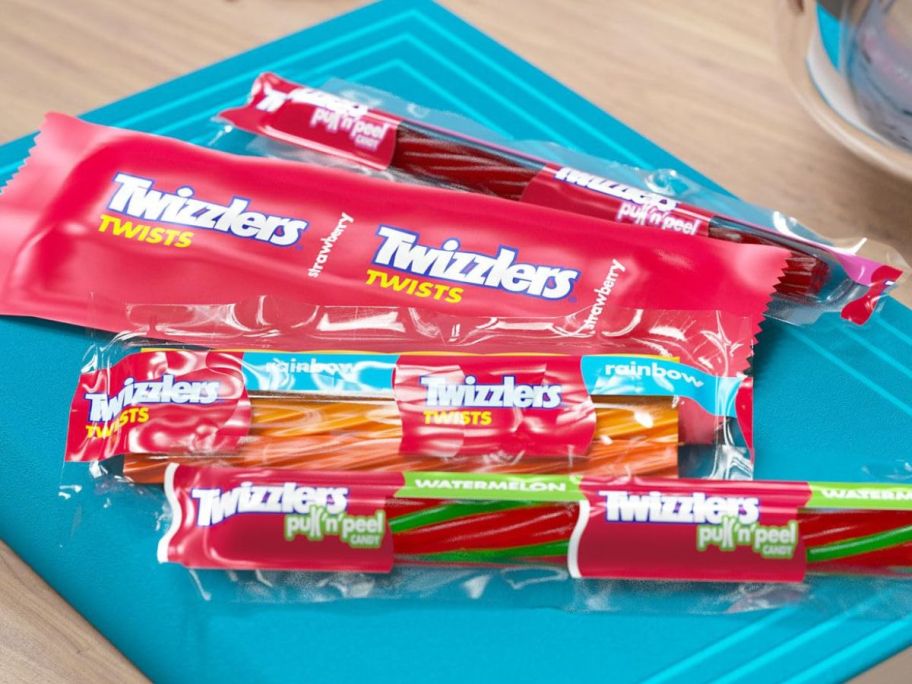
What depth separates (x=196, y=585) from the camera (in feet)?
1.77

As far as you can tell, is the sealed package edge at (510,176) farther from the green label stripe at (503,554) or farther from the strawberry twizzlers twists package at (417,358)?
the green label stripe at (503,554)

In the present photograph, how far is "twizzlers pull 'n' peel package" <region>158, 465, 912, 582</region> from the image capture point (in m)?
0.53

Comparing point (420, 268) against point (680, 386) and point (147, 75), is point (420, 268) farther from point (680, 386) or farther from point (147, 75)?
point (147, 75)

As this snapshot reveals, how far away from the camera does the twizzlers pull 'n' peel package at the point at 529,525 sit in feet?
1.73

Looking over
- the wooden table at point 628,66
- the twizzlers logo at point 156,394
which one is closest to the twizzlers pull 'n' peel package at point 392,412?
the twizzlers logo at point 156,394

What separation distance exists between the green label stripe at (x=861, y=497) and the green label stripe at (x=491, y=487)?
106 millimetres

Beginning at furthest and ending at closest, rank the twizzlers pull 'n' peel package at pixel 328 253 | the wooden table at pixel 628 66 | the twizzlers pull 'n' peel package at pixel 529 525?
the wooden table at pixel 628 66 < the twizzlers pull 'n' peel package at pixel 328 253 < the twizzlers pull 'n' peel package at pixel 529 525

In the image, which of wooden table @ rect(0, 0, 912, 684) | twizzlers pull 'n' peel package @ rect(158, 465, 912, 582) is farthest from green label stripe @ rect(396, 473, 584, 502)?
wooden table @ rect(0, 0, 912, 684)

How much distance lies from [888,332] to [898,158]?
0.10 m

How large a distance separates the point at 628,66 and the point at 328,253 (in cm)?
30

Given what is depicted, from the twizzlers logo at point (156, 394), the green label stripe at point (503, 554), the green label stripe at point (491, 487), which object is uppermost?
the green label stripe at point (491, 487)

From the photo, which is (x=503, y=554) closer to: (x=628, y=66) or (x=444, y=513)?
(x=444, y=513)

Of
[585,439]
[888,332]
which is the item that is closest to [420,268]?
[585,439]

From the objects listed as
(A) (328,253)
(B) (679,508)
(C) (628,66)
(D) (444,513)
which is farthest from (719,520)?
(C) (628,66)
